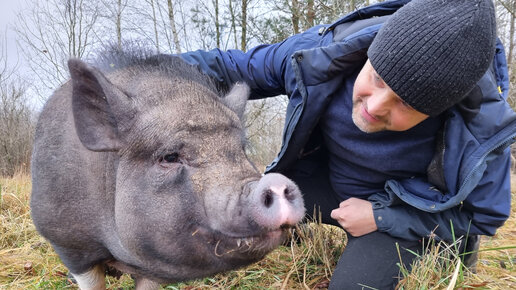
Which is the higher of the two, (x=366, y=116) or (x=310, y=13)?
(x=310, y=13)

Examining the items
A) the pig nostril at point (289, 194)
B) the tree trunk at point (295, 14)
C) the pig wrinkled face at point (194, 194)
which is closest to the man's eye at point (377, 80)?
the pig wrinkled face at point (194, 194)

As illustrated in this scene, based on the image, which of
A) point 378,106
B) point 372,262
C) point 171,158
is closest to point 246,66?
point 378,106

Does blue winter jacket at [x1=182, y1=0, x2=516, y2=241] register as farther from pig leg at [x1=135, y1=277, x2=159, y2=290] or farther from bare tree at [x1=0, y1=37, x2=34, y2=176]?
bare tree at [x1=0, y1=37, x2=34, y2=176]

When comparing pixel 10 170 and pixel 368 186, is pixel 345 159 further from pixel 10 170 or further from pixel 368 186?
pixel 10 170

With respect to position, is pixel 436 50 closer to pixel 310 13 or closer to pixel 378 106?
pixel 378 106

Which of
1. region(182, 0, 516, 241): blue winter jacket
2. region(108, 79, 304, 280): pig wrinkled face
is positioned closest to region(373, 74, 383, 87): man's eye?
region(182, 0, 516, 241): blue winter jacket

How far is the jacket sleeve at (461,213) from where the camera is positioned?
9.45 feet

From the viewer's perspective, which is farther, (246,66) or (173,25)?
(173,25)

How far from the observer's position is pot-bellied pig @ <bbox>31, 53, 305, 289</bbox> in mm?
2039

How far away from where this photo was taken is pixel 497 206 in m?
2.89

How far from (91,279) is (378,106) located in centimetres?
249

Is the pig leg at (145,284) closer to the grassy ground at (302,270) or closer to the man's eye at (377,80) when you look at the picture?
the grassy ground at (302,270)

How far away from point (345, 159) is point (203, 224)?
159 centimetres

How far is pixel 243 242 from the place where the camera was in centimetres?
202
